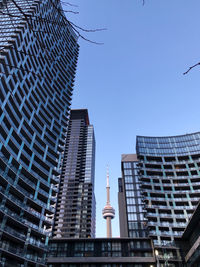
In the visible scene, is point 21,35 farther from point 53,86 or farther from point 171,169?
point 171,169

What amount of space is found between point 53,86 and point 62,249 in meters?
53.2

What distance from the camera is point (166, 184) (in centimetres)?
7925

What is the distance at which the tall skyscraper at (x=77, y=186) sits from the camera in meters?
117

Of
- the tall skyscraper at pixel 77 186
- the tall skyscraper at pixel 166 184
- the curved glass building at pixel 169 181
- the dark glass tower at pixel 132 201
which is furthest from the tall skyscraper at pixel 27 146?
the tall skyscraper at pixel 77 186

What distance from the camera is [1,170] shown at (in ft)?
137

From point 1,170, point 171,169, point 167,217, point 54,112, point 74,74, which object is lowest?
point 1,170

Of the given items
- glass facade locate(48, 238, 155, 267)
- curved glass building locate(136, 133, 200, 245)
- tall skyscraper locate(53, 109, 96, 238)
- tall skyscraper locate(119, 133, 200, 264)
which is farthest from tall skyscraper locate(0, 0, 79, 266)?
tall skyscraper locate(53, 109, 96, 238)

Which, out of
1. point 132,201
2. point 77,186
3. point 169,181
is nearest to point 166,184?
point 169,181

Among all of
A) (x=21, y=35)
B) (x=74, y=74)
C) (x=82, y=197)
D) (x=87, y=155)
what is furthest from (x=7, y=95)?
(x=87, y=155)

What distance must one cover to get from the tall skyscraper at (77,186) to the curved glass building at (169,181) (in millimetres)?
53496

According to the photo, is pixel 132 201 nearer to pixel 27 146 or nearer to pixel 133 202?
pixel 133 202

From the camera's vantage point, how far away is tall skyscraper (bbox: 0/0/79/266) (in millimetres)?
42156

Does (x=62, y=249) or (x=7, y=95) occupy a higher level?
(x=7, y=95)

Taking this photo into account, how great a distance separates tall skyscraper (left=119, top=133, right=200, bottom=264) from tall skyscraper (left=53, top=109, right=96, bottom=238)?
39579 mm
